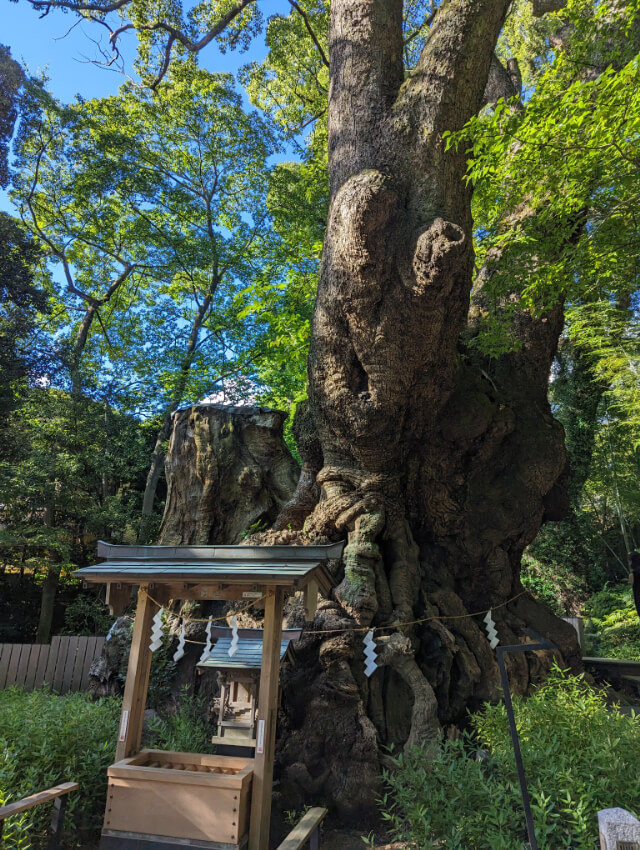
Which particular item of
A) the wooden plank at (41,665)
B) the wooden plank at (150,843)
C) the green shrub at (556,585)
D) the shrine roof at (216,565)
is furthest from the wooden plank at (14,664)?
the green shrub at (556,585)

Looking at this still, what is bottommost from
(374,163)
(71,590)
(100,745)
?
(100,745)

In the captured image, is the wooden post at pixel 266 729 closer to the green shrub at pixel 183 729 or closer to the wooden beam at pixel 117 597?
the wooden beam at pixel 117 597

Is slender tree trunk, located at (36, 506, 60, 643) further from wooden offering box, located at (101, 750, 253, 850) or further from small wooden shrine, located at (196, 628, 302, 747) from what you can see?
wooden offering box, located at (101, 750, 253, 850)

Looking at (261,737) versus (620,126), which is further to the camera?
(620,126)

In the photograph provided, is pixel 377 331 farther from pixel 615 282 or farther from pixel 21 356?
pixel 21 356

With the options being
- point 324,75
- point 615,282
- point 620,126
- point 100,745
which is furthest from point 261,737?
point 324,75

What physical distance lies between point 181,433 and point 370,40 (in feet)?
18.8

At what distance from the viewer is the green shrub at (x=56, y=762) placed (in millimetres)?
3820

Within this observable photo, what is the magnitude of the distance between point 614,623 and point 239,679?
10059mm

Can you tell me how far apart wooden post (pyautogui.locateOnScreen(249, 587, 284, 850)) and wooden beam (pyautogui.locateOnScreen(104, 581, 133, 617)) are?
1.37 metres

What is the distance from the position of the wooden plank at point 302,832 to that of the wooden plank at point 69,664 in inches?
240

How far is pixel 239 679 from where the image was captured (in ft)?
15.8

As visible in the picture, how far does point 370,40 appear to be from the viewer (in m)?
6.61

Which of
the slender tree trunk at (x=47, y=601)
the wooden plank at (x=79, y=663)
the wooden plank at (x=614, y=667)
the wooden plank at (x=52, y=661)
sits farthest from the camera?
the slender tree trunk at (x=47, y=601)
